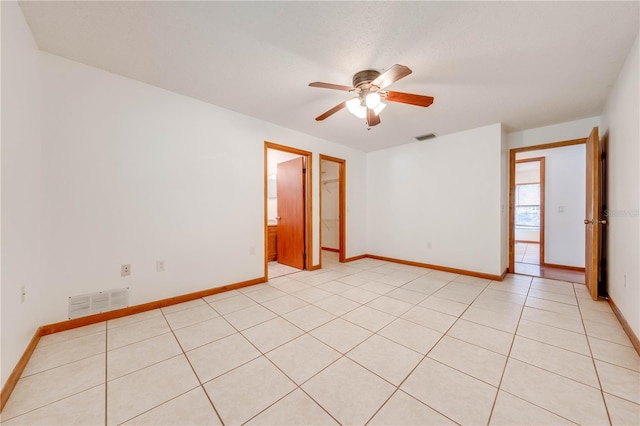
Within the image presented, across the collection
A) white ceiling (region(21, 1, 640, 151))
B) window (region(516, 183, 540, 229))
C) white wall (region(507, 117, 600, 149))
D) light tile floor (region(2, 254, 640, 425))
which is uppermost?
white ceiling (region(21, 1, 640, 151))

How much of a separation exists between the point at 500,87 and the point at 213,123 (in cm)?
340

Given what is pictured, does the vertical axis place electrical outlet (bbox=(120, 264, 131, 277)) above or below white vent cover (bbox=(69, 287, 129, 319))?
above

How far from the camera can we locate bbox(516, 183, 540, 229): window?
736 centimetres

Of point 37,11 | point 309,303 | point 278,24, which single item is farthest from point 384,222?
point 37,11

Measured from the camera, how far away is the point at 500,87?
8.23 feet

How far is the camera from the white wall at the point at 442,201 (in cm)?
364

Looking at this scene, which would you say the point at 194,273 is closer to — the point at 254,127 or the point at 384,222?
the point at 254,127

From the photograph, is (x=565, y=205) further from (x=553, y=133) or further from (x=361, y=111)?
(x=361, y=111)

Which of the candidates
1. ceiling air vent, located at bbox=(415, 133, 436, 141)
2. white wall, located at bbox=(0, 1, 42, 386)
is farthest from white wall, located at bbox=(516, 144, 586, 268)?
white wall, located at bbox=(0, 1, 42, 386)

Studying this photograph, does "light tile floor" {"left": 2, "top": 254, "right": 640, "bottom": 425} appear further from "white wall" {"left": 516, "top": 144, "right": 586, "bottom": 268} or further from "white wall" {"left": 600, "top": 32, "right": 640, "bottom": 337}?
"white wall" {"left": 516, "top": 144, "right": 586, "bottom": 268}

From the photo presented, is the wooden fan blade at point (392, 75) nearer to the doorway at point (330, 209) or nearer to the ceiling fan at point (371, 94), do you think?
the ceiling fan at point (371, 94)

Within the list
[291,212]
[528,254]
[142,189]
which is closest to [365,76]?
[142,189]

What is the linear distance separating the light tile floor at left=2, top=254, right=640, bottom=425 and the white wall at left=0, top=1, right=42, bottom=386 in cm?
32

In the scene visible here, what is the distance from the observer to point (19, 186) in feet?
5.34
